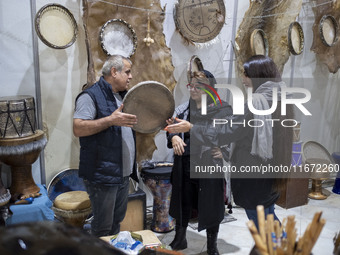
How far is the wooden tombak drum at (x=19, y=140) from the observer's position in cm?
273

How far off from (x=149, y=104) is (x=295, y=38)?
2734 mm

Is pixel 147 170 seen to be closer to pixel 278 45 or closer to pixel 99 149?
pixel 99 149

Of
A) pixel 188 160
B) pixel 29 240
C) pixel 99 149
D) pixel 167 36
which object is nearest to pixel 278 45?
pixel 167 36

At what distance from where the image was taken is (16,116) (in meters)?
2.76

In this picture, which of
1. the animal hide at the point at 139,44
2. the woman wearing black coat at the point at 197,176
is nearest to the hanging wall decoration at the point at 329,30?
the animal hide at the point at 139,44

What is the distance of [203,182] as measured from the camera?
2.66 m

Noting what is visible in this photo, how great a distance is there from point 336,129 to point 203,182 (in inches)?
128

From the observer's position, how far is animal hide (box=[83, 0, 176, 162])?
10.1 ft

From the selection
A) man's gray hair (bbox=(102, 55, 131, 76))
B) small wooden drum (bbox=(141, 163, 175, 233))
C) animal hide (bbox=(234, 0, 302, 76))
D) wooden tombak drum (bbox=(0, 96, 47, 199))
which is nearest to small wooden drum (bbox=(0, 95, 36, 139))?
wooden tombak drum (bbox=(0, 96, 47, 199))

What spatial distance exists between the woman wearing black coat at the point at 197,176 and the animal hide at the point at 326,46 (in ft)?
7.86

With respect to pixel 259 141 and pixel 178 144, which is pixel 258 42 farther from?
pixel 259 141

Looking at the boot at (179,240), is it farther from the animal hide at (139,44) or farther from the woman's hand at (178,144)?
the animal hide at (139,44)

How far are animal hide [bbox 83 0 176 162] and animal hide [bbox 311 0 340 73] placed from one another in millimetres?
2157

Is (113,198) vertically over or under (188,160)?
under
